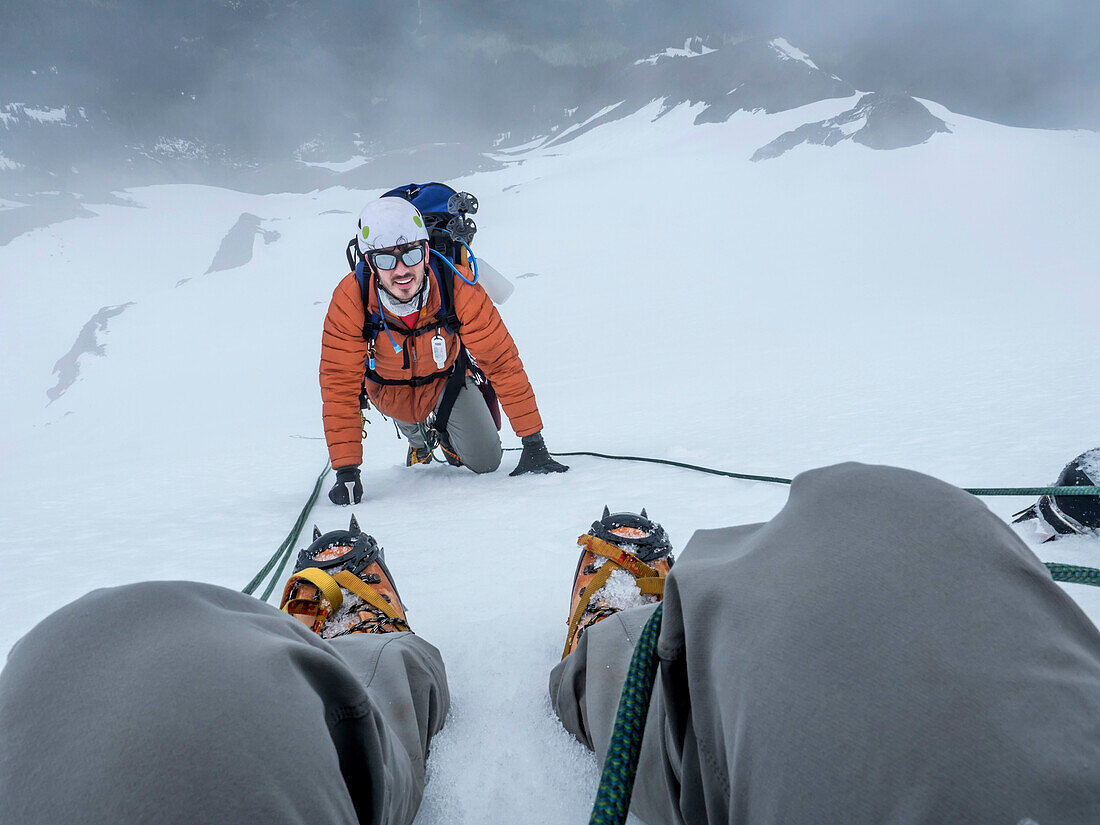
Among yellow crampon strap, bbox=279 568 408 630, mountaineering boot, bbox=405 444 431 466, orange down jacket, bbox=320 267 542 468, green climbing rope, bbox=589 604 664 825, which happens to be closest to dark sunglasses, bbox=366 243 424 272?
orange down jacket, bbox=320 267 542 468

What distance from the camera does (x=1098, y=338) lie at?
23.4ft

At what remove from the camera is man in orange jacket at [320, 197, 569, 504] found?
2.96m

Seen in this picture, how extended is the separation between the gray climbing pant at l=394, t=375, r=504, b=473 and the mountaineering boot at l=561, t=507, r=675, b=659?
6.88ft

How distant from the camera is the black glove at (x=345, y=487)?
316cm

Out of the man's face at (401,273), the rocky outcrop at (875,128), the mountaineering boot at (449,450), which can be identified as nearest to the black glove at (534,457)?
the mountaineering boot at (449,450)

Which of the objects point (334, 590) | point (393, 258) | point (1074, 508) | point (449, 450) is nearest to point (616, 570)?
point (334, 590)

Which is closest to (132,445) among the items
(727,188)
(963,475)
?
(963,475)

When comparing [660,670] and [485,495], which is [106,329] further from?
[660,670]

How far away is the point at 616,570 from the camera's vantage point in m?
1.45

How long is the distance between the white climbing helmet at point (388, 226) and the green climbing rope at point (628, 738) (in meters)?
2.53

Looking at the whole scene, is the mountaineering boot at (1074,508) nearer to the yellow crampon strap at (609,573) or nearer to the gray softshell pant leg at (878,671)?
the yellow crampon strap at (609,573)

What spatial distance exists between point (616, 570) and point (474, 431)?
2250 millimetres

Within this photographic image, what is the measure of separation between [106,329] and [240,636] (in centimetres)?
3067

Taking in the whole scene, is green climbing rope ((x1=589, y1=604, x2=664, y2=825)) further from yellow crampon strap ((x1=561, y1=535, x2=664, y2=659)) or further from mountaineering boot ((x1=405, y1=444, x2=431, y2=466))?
mountaineering boot ((x1=405, y1=444, x2=431, y2=466))
